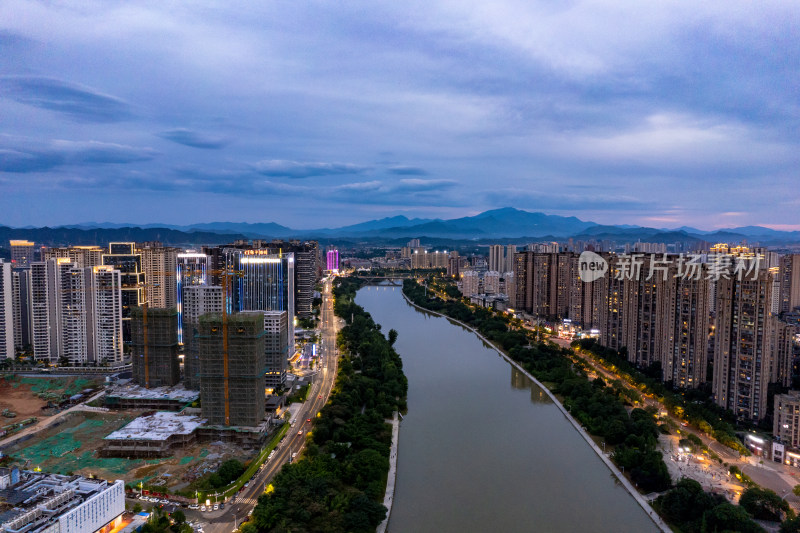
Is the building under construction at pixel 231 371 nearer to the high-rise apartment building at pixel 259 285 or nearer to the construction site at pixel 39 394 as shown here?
the construction site at pixel 39 394

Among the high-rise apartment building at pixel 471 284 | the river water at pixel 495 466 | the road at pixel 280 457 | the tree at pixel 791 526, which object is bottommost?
the river water at pixel 495 466

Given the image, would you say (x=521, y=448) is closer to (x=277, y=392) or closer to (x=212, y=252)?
(x=277, y=392)

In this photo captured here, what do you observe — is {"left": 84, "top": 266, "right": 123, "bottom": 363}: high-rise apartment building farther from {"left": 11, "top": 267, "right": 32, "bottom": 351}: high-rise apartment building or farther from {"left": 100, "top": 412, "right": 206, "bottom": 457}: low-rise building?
{"left": 100, "top": 412, "right": 206, "bottom": 457}: low-rise building

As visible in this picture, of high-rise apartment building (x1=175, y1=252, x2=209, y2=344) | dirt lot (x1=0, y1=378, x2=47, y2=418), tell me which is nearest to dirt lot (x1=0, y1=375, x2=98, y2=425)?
dirt lot (x1=0, y1=378, x2=47, y2=418)

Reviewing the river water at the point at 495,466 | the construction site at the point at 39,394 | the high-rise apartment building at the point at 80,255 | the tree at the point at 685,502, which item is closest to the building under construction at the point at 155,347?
the construction site at the point at 39,394

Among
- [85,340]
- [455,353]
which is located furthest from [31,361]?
[455,353]
